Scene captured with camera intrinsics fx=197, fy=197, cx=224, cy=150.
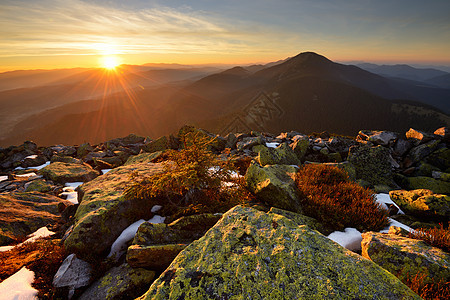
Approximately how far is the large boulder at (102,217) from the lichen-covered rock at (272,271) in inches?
137

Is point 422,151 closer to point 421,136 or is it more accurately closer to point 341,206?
point 421,136

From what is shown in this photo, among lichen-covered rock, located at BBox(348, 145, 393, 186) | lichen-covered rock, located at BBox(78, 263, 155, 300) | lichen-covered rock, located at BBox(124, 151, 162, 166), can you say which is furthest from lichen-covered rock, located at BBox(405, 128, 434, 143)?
lichen-covered rock, located at BBox(78, 263, 155, 300)

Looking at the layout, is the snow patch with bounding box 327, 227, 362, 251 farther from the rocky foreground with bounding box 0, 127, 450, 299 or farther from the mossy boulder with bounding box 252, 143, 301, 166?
the mossy boulder with bounding box 252, 143, 301, 166

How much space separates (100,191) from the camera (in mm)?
7125

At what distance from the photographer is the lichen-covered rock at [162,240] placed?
418 cm

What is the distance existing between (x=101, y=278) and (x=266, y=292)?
4047mm

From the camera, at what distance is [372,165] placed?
12.7m

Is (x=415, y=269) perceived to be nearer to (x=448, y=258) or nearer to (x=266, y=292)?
(x=448, y=258)

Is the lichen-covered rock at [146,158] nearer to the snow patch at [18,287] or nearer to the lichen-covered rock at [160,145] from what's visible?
the lichen-covered rock at [160,145]

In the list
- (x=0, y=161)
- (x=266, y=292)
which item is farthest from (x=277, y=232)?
(x=0, y=161)

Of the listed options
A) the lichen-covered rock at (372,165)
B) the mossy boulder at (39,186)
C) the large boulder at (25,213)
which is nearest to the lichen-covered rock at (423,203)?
the lichen-covered rock at (372,165)

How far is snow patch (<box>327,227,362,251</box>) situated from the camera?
5133mm

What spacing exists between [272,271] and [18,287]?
5.51m

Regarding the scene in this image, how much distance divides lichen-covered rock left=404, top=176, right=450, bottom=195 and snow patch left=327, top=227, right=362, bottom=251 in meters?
9.30
